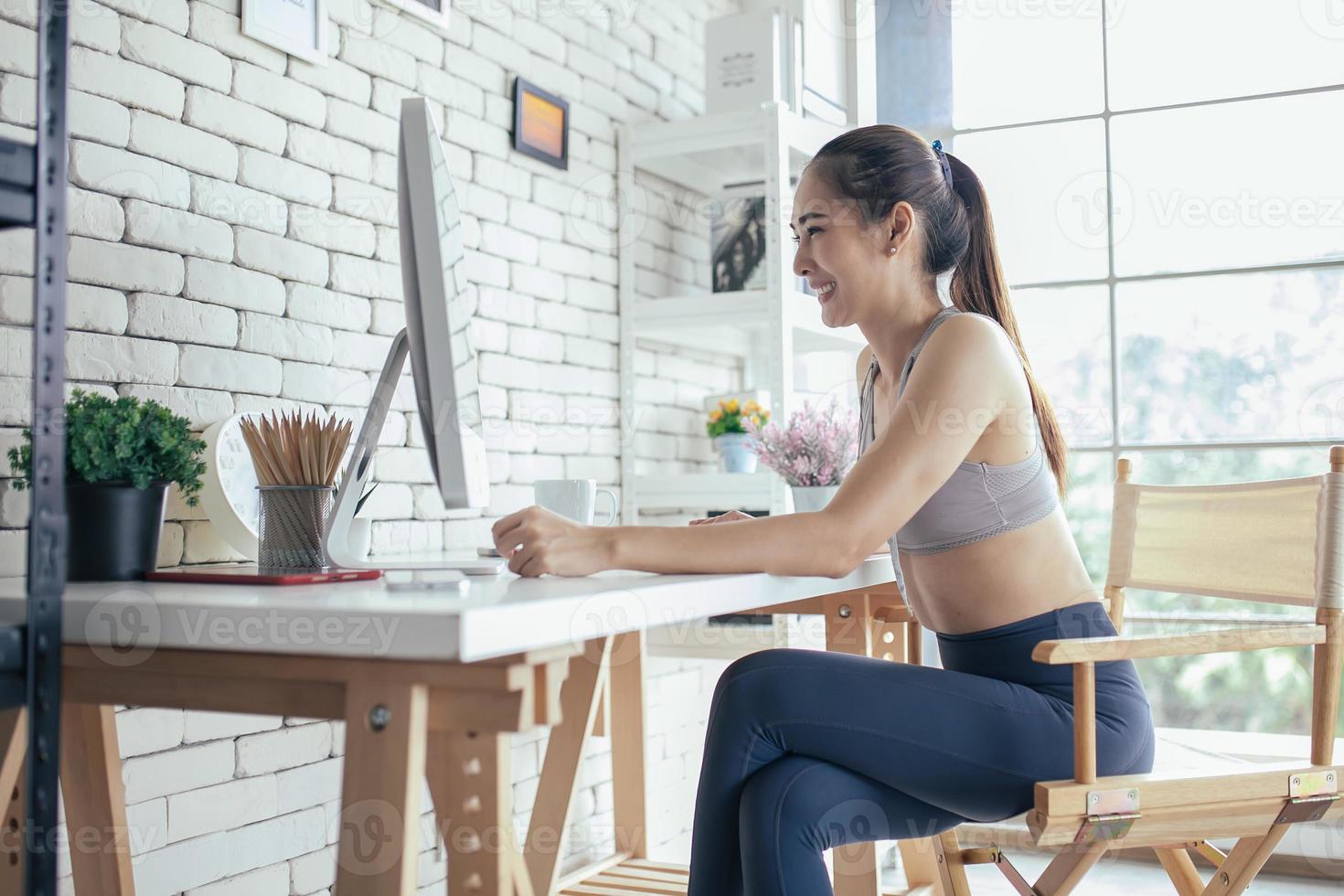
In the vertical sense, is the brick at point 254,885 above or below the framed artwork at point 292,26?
below

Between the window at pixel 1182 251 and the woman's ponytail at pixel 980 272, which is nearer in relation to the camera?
the woman's ponytail at pixel 980 272

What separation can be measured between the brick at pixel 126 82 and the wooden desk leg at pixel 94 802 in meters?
0.82

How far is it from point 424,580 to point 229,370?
2.17ft

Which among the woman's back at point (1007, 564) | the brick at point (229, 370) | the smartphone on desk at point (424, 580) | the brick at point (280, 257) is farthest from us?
the brick at point (280, 257)

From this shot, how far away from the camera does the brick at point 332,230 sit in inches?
75.3

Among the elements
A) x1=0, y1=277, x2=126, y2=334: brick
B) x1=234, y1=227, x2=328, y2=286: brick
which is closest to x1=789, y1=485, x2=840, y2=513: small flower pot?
x1=234, y1=227, x2=328, y2=286: brick

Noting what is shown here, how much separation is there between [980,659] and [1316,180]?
1988 mm

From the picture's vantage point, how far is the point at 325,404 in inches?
76.8

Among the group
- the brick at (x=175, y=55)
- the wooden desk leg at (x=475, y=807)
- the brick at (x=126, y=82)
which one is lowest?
the wooden desk leg at (x=475, y=807)

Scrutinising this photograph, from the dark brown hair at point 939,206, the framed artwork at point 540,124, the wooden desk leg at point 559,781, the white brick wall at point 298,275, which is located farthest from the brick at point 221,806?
the framed artwork at point 540,124

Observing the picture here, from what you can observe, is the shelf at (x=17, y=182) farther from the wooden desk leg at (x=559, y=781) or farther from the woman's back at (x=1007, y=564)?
the wooden desk leg at (x=559, y=781)

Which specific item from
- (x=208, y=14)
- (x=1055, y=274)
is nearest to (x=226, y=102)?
(x=208, y=14)

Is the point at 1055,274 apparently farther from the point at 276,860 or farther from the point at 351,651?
the point at 351,651

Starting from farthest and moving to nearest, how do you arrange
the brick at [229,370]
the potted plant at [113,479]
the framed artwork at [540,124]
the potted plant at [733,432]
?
the potted plant at [733,432]
the framed artwork at [540,124]
the brick at [229,370]
the potted plant at [113,479]
